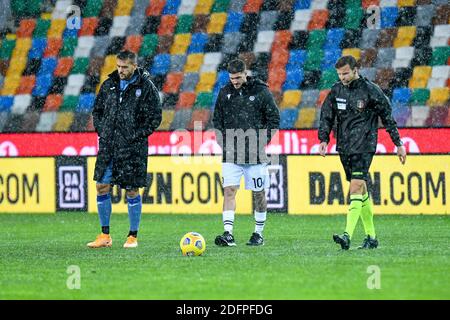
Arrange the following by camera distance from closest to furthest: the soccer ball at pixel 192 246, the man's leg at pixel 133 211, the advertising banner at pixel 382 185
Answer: the soccer ball at pixel 192 246 → the man's leg at pixel 133 211 → the advertising banner at pixel 382 185

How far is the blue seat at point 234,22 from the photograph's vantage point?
24.2 metres

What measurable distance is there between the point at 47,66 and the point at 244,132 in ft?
43.4

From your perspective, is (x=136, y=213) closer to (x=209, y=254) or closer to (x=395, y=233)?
(x=209, y=254)

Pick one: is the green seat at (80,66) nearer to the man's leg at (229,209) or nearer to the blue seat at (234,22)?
the blue seat at (234,22)

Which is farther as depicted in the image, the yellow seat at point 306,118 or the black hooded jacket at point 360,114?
the yellow seat at point 306,118

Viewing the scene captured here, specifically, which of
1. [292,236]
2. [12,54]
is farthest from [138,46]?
[292,236]

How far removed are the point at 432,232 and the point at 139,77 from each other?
4302 millimetres

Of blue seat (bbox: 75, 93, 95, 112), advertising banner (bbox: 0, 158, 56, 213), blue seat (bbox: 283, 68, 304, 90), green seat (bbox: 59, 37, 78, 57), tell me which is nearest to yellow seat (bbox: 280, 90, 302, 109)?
blue seat (bbox: 283, 68, 304, 90)

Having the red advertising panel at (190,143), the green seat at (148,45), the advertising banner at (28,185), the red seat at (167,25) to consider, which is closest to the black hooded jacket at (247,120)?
the red advertising panel at (190,143)

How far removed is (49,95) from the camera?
81.5 feet

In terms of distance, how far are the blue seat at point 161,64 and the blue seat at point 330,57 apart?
3.38 metres

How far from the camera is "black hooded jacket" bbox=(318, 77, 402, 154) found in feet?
39.8

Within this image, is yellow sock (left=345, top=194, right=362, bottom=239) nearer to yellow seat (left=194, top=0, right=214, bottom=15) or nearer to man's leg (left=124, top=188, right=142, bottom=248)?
man's leg (left=124, top=188, right=142, bottom=248)

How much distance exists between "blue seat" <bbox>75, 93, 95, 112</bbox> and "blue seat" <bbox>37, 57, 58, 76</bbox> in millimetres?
1264
